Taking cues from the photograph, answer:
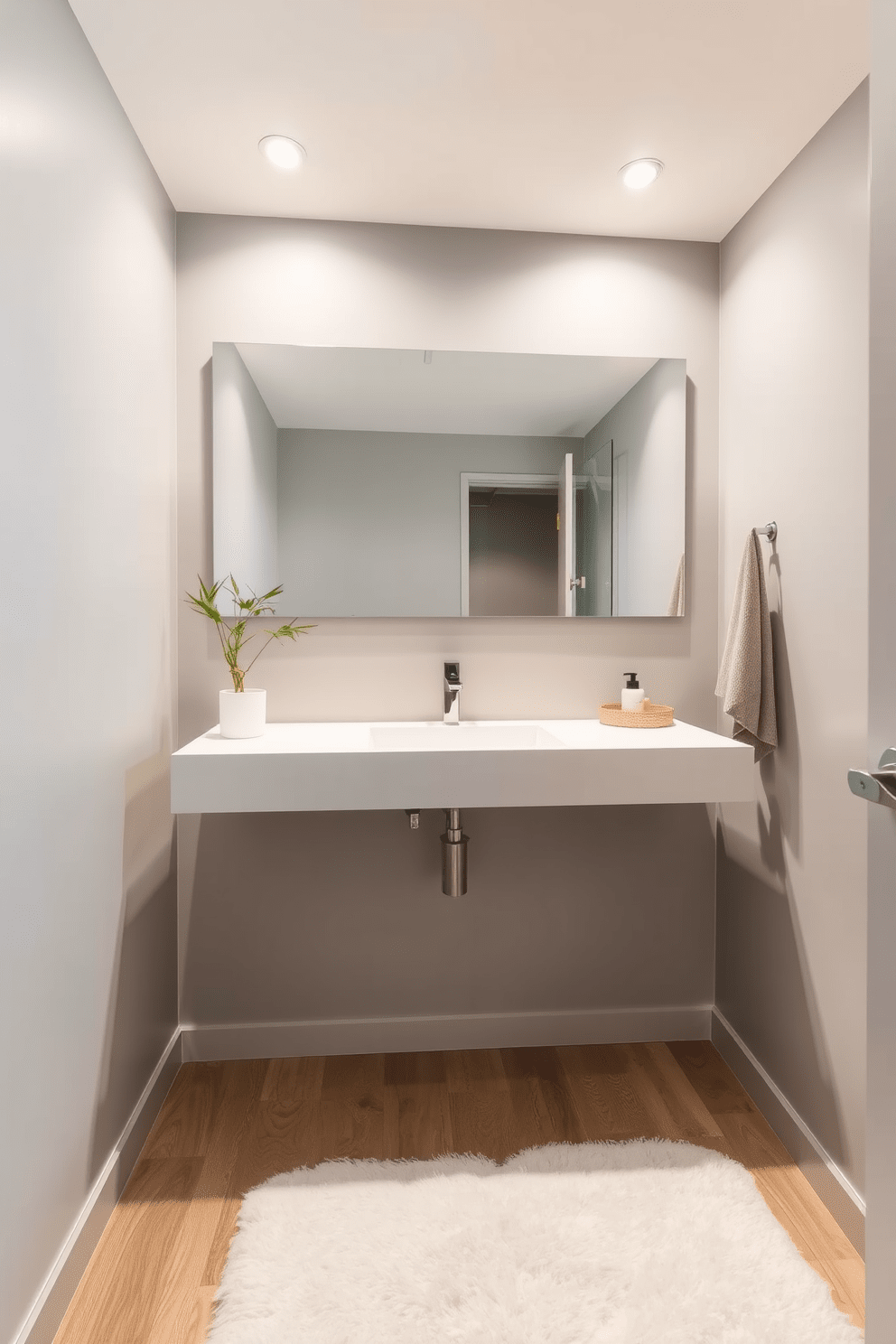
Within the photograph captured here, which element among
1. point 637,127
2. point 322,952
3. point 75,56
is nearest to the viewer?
point 75,56

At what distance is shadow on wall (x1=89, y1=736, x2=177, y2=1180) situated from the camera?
1675 millimetres

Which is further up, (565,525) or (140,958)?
(565,525)

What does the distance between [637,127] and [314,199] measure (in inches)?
32.4

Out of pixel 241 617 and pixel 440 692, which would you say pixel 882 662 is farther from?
pixel 241 617

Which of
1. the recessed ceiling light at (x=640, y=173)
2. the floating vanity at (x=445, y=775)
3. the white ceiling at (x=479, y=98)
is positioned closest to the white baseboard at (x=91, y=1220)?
the floating vanity at (x=445, y=775)

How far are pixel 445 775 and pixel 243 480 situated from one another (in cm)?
102

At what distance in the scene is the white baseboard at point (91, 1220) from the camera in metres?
1.32

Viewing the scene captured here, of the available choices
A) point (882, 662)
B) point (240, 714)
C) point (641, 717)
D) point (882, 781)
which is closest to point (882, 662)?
point (882, 662)

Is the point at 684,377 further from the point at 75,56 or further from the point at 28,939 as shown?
the point at 28,939

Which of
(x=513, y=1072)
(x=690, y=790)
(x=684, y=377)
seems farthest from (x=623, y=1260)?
(x=684, y=377)

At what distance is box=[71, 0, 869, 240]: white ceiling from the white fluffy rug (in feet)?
7.55

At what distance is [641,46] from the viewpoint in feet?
5.08

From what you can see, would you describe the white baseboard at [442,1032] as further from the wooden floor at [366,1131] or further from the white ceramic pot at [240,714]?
the white ceramic pot at [240,714]

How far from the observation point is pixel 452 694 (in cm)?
220
